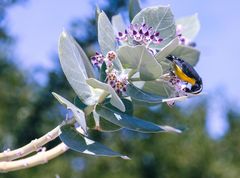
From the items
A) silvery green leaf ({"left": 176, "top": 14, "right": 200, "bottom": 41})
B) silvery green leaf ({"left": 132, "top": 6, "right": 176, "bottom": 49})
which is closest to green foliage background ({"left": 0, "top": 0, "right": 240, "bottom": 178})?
silvery green leaf ({"left": 176, "top": 14, "right": 200, "bottom": 41})

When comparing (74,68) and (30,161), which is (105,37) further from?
(30,161)

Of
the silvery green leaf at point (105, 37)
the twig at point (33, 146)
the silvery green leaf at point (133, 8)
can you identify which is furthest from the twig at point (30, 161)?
the silvery green leaf at point (133, 8)

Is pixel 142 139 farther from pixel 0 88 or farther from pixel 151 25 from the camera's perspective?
pixel 151 25

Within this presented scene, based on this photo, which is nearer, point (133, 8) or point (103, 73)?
point (103, 73)

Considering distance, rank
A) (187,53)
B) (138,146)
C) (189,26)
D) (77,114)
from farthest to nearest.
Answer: (138,146) → (189,26) → (187,53) → (77,114)

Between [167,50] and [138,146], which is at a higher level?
[167,50]

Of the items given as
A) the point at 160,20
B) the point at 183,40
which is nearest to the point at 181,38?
the point at 183,40

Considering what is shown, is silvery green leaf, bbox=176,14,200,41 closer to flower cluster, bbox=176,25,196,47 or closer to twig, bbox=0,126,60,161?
flower cluster, bbox=176,25,196,47

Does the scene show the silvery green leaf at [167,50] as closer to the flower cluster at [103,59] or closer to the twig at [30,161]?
the flower cluster at [103,59]
